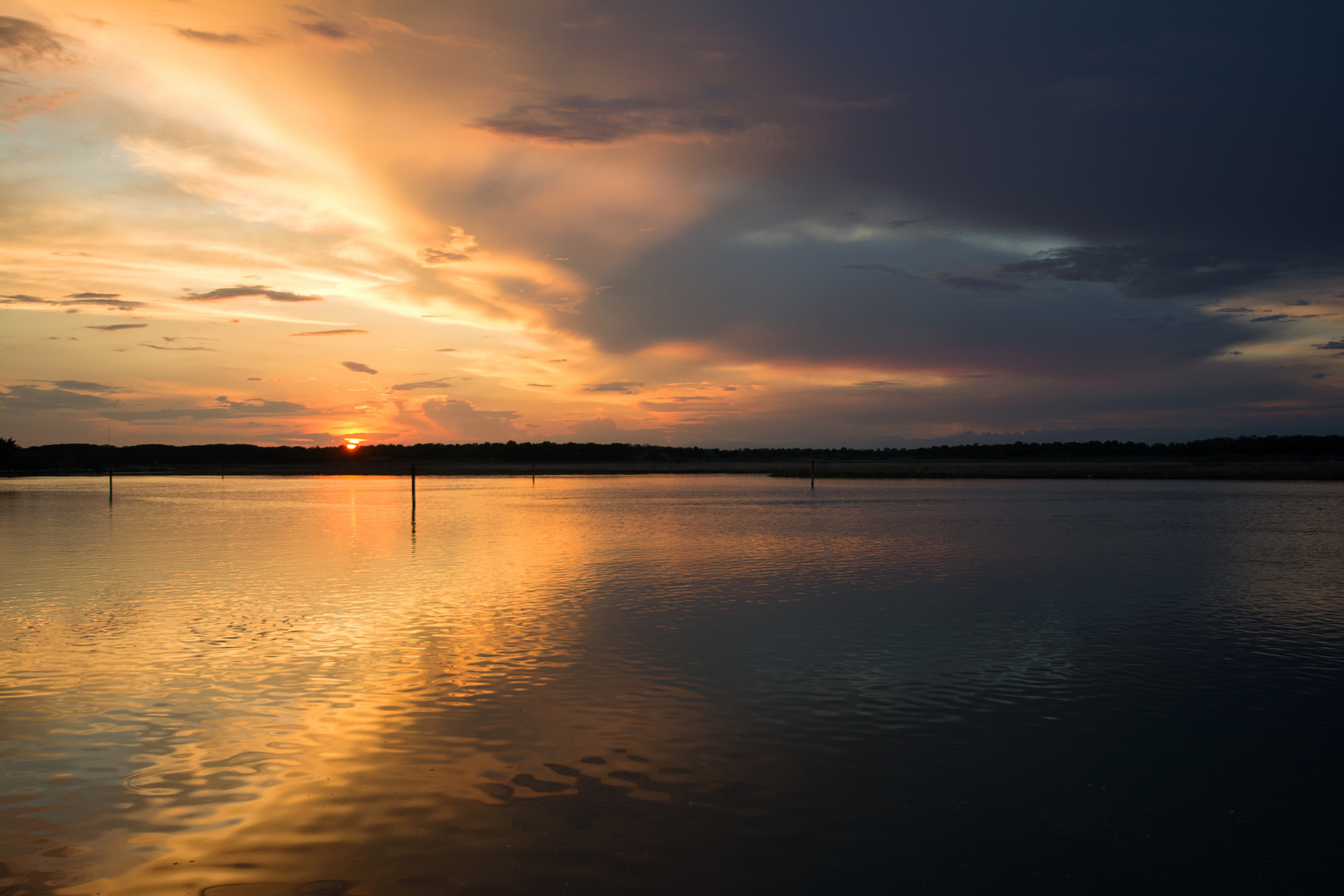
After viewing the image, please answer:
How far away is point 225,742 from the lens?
1138cm

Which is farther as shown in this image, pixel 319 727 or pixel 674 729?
pixel 319 727

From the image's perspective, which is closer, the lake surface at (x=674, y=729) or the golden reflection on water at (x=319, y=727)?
the lake surface at (x=674, y=729)

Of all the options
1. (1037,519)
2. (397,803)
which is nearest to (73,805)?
(397,803)

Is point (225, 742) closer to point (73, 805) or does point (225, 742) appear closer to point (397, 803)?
point (73, 805)

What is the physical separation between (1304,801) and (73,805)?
1424 cm

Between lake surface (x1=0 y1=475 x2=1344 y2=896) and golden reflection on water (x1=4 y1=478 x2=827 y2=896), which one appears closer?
lake surface (x1=0 y1=475 x2=1344 y2=896)

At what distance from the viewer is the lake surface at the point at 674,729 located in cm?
813

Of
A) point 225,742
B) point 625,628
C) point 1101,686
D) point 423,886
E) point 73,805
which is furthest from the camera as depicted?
point 625,628

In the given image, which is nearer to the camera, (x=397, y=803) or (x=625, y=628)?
(x=397, y=803)

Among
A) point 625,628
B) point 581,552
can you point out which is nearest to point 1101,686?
point 625,628

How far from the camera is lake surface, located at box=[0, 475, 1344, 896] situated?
813 cm

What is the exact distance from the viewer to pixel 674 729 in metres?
12.0

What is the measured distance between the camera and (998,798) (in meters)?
9.61

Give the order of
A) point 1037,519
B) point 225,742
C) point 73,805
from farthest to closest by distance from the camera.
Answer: point 1037,519
point 225,742
point 73,805
